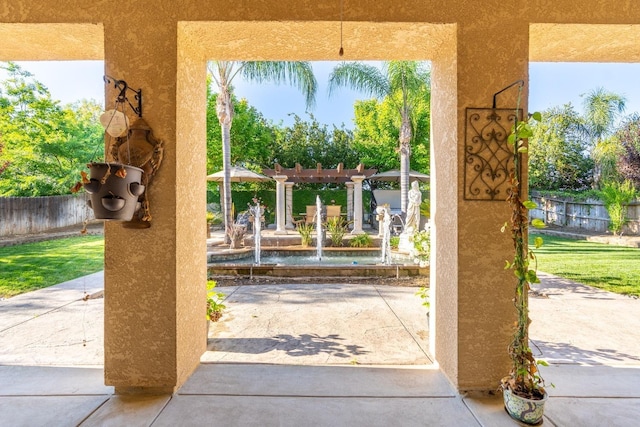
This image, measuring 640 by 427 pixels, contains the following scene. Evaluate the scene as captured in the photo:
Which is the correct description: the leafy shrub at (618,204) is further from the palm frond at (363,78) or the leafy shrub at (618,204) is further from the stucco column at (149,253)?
the stucco column at (149,253)

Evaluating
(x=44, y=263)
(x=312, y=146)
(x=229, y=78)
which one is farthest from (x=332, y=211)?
(x=44, y=263)

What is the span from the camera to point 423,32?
2.08m

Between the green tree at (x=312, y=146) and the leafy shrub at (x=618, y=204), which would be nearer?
the leafy shrub at (x=618, y=204)

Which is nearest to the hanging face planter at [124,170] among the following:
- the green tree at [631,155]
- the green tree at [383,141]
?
the green tree at [383,141]

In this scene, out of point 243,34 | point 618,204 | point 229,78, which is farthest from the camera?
point 618,204

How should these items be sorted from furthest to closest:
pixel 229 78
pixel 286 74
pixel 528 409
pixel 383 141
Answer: pixel 383 141 < pixel 286 74 < pixel 229 78 < pixel 528 409

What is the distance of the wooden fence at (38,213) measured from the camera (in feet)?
34.3

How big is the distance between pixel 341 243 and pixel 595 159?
16999 millimetres

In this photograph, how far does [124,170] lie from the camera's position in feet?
5.75

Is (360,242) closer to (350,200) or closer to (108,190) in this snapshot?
(350,200)

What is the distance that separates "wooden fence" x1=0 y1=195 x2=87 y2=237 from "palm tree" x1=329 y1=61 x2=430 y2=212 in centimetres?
973

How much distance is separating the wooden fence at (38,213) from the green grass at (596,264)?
13534 millimetres

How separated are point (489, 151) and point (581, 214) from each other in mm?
15351

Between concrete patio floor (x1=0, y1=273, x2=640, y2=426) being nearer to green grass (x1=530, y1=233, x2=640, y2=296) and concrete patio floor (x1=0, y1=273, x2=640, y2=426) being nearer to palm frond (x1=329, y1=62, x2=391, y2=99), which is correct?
green grass (x1=530, y1=233, x2=640, y2=296)
